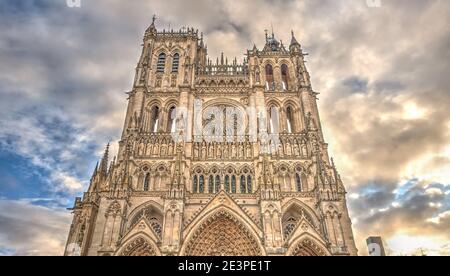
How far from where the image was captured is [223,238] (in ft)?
83.3

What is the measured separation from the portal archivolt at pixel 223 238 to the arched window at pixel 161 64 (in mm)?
20204

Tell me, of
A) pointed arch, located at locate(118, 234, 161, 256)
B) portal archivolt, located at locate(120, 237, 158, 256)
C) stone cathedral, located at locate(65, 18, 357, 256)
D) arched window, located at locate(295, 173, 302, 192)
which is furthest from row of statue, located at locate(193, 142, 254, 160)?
portal archivolt, located at locate(120, 237, 158, 256)

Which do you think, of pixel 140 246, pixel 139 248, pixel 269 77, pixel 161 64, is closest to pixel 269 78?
pixel 269 77

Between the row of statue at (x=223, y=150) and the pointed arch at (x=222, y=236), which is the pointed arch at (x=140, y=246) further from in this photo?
the row of statue at (x=223, y=150)

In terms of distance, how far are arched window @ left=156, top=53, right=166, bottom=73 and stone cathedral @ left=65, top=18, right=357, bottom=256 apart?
0.15m

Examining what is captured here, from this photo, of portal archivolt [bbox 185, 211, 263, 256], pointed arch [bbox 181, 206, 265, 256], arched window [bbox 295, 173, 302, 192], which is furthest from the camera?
arched window [bbox 295, 173, 302, 192]

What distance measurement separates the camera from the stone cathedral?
77.9 feet

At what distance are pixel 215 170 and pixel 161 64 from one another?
54.5 feet

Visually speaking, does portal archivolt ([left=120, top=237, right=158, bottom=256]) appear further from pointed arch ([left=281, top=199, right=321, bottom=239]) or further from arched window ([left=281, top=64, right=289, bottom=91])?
arched window ([left=281, top=64, right=289, bottom=91])

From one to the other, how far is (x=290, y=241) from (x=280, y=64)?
2273 centimetres

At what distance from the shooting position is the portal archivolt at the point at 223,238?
24188 millimetres

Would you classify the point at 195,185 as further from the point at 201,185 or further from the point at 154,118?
the point at 154,118

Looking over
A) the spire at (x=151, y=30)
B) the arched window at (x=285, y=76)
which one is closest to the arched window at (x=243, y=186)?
the arched window at (x=285, y=76)

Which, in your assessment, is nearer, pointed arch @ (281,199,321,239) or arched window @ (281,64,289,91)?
pointed arch @ (281,199,321,239)
